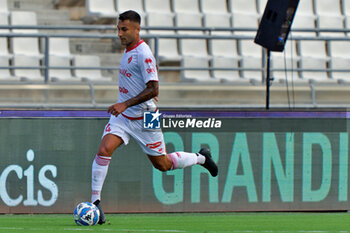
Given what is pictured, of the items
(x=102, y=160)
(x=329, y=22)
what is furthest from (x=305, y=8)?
(x=102, y=160)

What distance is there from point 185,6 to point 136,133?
9.59 meters

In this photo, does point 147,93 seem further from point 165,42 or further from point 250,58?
point 250,58

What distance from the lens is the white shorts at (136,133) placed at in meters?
8.11

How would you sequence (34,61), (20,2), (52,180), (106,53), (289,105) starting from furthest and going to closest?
(20,2)
(106,53)
(34,61)
(289,105)
(52,180)

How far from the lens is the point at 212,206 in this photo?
32.5 ft

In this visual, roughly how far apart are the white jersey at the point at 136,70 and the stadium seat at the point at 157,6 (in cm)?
898

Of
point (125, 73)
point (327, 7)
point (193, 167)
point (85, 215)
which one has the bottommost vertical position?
point (85, 215)

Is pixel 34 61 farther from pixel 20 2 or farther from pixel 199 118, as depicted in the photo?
pixel 199 118

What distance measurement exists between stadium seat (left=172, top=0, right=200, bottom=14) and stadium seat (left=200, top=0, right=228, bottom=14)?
17 centimetres

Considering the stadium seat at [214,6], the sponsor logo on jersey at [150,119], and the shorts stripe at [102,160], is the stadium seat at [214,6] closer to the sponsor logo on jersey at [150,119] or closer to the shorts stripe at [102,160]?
the sponsor logo on jersey at [150,119]

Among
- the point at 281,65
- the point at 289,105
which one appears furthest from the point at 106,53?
the point at 289,105

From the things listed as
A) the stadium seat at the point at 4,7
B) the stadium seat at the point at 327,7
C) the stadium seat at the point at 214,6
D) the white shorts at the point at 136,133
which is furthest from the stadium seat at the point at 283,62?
the white shorts at the point at 136,133

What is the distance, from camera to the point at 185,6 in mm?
17422

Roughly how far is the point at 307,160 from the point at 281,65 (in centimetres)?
524
